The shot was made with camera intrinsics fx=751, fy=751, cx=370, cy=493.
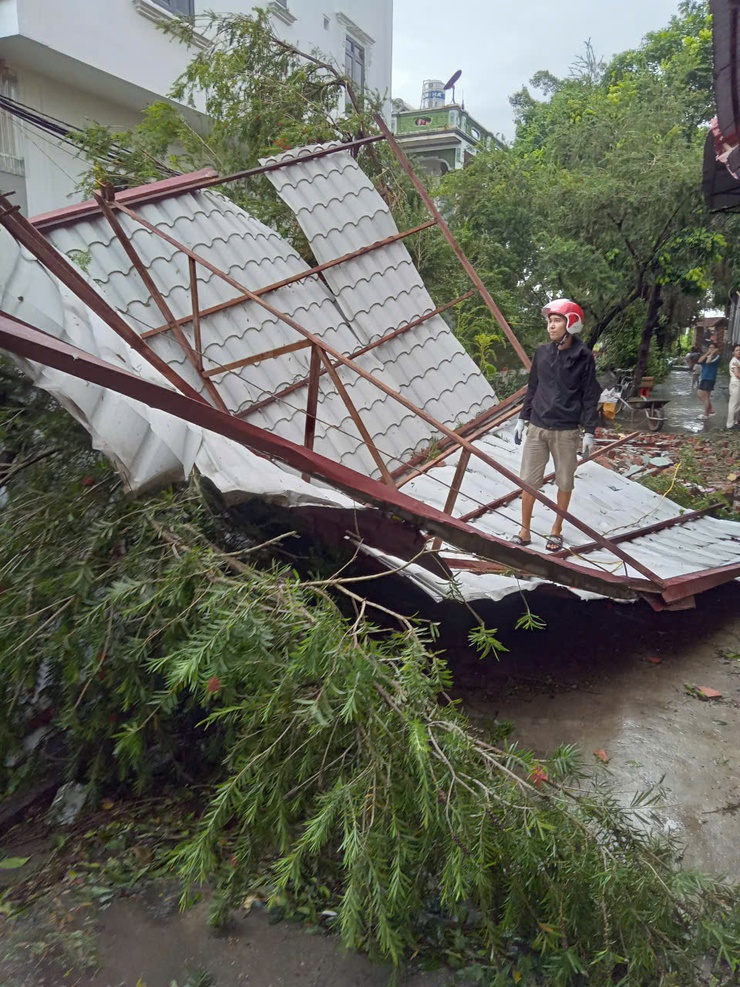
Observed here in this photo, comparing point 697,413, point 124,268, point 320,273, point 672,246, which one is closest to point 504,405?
point 320,273

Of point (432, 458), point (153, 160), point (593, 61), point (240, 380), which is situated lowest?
point (432, 458)

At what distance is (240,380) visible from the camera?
14.9 ft

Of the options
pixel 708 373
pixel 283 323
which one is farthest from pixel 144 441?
pixel 708 373

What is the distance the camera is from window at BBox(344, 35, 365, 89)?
16.7 meters

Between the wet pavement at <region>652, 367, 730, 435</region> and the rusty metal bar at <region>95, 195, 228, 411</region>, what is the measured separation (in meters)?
9.44

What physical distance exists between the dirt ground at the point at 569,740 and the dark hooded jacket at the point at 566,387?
107 cm

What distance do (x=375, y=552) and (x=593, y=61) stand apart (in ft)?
87.8

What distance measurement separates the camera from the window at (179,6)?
438 inches

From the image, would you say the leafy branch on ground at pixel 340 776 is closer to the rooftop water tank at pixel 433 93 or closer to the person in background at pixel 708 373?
the person in background at pixel 708 373

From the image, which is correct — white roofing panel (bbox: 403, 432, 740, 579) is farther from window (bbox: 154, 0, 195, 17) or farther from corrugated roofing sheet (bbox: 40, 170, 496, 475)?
window (bbox: 154, 0, 195, 17)

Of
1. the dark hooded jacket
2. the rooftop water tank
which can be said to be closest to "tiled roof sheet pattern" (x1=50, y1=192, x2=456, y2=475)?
the dark hooded jacket

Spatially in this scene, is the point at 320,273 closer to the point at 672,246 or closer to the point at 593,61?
the point at 672,246

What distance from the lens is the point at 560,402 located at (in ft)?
14.5

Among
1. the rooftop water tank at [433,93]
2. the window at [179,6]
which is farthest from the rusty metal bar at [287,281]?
the rooftop water tank at [433,93]
